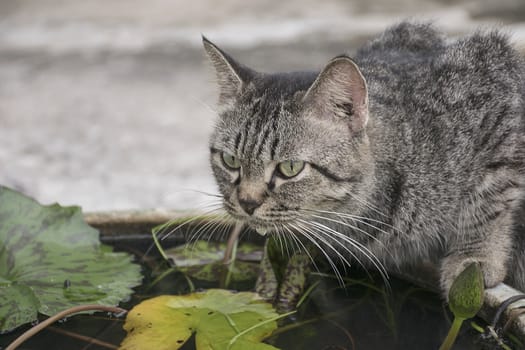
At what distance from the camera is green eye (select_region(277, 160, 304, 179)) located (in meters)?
1.96

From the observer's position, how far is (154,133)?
3980mm

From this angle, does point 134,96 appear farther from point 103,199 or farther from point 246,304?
point 246,304

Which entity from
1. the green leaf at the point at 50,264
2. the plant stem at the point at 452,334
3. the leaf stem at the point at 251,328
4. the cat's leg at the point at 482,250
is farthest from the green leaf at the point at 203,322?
the cat's leg at the point at 482,250

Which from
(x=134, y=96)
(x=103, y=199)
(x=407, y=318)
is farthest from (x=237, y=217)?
(x=134, y=96)

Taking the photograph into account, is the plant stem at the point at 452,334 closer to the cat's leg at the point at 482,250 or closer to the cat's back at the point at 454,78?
the cat's leg at the point at 482,250

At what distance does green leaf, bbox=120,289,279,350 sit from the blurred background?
0.57 meters

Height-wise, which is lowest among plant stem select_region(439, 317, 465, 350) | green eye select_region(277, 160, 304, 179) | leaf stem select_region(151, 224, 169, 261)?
plant stem select_region(439, 317, 465, 350)

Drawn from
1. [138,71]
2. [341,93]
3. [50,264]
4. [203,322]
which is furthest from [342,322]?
[138,71]

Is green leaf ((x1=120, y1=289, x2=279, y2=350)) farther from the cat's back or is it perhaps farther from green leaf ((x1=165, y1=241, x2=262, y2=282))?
the cat's back

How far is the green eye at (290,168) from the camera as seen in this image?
196 centimetres

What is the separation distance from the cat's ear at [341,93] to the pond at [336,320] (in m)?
0.54

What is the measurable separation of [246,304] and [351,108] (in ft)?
2.06

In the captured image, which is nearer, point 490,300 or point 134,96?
point 490,300

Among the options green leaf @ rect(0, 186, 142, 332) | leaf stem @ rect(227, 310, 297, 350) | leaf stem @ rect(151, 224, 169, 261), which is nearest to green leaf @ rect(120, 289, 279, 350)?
leaf stem @ rect(227, 310, 297, 350)
